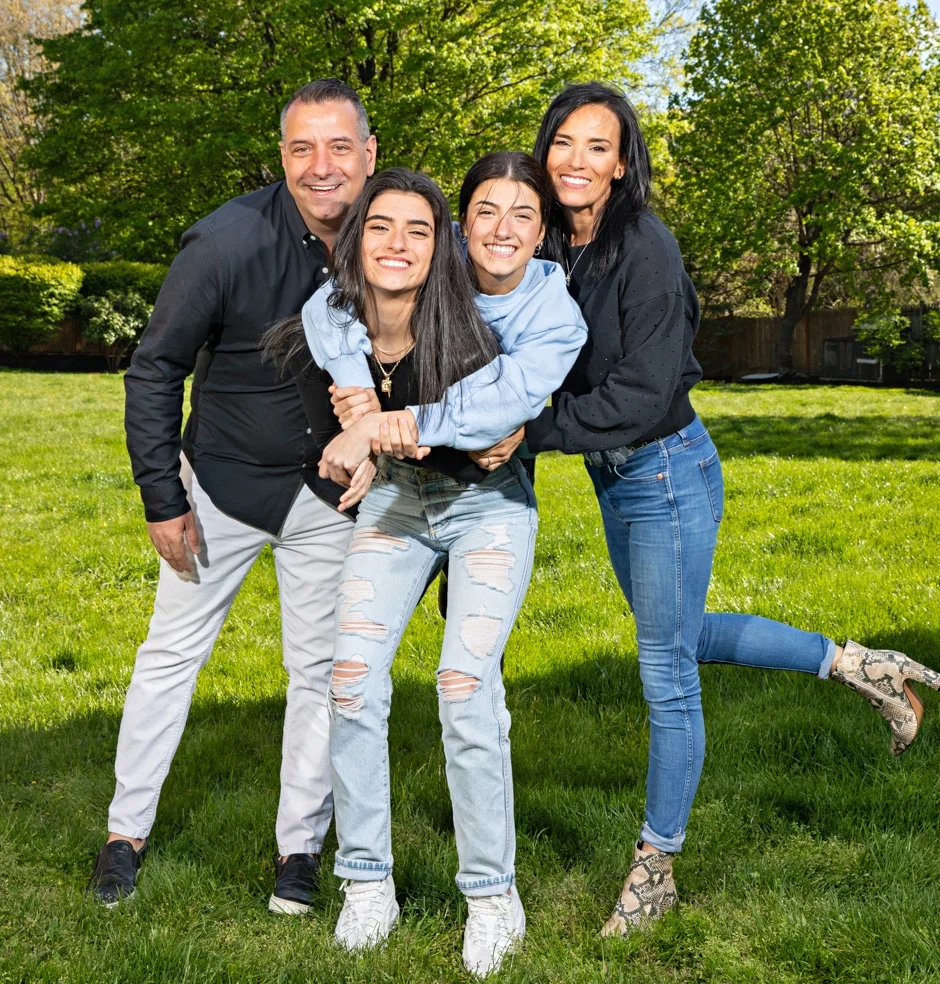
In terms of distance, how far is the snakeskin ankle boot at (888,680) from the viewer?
11.9ft

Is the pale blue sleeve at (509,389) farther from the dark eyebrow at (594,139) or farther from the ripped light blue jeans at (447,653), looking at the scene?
the dark eyebrow at (594,139)

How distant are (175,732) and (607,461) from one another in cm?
161

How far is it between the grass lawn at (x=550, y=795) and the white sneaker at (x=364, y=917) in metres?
0.06

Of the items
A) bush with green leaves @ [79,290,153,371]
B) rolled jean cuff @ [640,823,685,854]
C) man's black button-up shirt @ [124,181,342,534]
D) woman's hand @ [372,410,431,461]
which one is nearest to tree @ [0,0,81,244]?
bush with green leaves @ [79,290,153,371]

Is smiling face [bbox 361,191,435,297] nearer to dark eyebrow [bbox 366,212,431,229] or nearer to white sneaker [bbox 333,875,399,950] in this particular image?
dark eyebrow [bbox 366,212,431,229]

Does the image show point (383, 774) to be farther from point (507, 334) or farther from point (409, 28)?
point (409, 28)

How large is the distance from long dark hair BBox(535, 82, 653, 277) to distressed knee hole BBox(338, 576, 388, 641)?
106 centimetres

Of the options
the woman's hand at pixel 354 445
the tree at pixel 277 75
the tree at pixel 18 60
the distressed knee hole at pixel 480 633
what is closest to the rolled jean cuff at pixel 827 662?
the distressed knee hole at pixel 480 633

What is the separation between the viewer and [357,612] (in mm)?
2859

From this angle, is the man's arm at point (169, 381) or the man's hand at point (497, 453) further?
the man's arm at point (169, 381)

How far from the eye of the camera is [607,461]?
10.0 feet

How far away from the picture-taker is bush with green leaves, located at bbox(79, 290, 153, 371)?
24641 millimetres

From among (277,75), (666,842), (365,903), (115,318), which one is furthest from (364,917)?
(115,318)

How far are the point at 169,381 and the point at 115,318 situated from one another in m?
22.9
